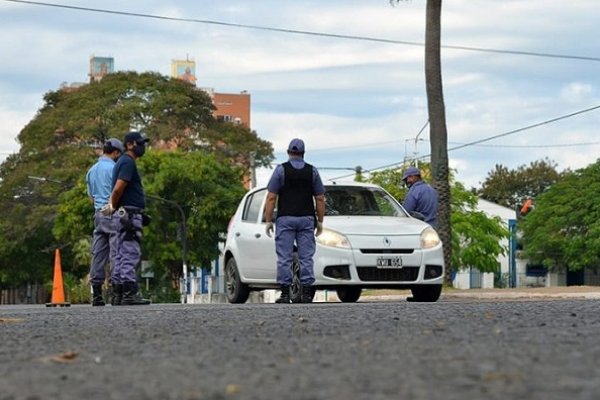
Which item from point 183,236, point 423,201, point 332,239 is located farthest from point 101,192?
point 183,236

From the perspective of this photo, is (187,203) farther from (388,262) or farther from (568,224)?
(388,262)

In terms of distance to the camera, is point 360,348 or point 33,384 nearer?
point 33,384

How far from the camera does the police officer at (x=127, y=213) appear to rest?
1547 cm

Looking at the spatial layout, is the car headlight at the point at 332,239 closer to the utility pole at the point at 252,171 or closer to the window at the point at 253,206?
the window at the point at 253,206

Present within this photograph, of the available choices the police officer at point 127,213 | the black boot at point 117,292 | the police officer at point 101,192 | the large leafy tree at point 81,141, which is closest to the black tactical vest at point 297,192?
the police officer at point 127,213

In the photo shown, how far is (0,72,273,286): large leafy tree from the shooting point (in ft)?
209

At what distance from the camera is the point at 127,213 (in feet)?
51.2

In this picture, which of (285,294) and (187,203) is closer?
(285,294)

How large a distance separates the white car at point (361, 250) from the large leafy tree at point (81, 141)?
45.7 m

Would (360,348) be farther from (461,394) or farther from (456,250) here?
(456,250)

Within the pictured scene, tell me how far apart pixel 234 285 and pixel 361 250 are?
2.25m

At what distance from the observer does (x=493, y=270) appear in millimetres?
72812

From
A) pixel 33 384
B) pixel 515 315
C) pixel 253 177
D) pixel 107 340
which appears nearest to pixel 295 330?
pixel 107 340

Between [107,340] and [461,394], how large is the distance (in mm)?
3697
